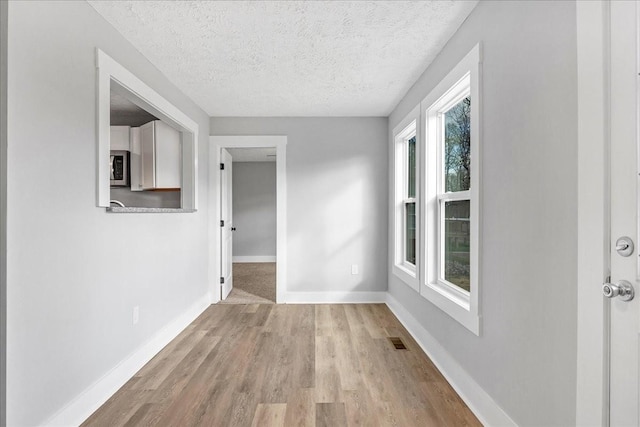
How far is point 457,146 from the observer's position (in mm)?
2607

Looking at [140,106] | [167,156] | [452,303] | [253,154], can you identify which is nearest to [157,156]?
[167,156]

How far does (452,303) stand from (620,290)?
4.18ft

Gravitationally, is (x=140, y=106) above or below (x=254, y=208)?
above

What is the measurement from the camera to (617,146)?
44.5 inches

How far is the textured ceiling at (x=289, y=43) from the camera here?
2.08m

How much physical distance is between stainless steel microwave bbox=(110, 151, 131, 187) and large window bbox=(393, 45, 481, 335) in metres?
2.95

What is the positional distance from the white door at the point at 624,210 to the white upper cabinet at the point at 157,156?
357 centimetres

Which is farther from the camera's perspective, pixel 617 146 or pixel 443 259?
pixel 443 259

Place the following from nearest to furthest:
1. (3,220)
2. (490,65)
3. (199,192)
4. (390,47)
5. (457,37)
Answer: (3,220)
(490,65)
(457,37)
(390,47)
(199,192)

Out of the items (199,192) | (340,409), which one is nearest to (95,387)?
(340,409)

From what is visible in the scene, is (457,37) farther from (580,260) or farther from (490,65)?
(580,260)

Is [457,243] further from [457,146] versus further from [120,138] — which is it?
[120,138]

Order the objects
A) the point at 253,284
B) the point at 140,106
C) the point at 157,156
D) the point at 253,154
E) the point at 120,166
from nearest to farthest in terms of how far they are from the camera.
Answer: the point at 140,106
the point at 157,156
the point at 120,166
the point at 253,284
the point at 253,154

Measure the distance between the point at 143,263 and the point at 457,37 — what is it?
276cm
